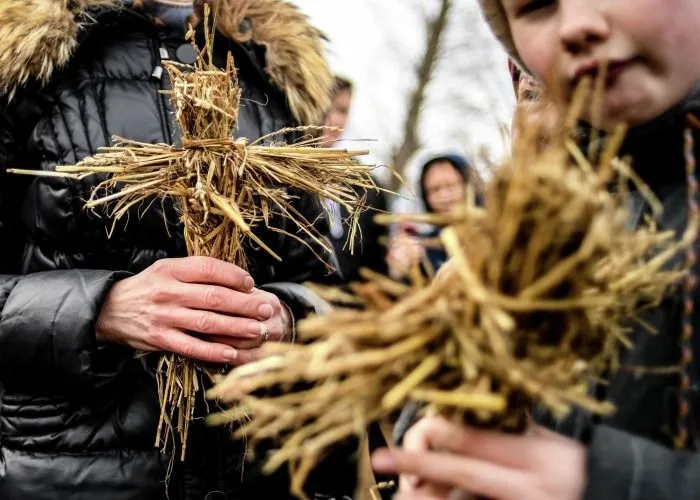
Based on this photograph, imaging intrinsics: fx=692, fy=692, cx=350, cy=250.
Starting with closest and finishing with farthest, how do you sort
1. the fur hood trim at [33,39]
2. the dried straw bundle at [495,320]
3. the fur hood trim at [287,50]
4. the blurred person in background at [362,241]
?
the dried straw bundle at [495,320]
the fur hood trim at [33,39]
the fur hood trim at [287,50]
the blurred person in background at [362,241]

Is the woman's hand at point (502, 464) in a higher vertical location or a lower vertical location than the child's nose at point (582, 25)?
lower

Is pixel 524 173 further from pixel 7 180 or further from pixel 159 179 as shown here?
pixel 7 180

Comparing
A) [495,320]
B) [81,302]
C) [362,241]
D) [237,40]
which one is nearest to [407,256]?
[495,320]

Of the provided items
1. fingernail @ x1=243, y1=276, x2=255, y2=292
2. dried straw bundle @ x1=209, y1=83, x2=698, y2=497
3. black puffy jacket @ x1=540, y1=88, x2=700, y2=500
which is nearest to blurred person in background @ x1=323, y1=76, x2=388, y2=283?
fingernail @ x1=243, y1=276, x2=255, y2=292

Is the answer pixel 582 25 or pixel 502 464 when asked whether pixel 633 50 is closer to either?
pixel 582 25

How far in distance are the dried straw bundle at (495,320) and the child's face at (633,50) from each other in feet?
0.77

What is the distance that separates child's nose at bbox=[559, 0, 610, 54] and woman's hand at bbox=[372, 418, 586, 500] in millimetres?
466

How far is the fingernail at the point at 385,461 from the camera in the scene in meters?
0.68

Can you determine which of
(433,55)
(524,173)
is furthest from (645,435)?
(433,55)

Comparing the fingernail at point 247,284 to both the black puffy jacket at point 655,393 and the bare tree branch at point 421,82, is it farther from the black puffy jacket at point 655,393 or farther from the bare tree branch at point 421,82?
the bare tree branch at point 421,82

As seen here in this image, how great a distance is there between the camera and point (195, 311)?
128cm

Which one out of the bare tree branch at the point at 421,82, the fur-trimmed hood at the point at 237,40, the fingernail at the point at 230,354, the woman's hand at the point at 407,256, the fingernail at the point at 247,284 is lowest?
the fingernail at the point at 230,354

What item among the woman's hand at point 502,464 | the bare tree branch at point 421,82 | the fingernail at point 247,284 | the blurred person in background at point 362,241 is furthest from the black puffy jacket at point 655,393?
the bare tree branch at point 421,82

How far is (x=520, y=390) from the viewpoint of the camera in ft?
2.03
